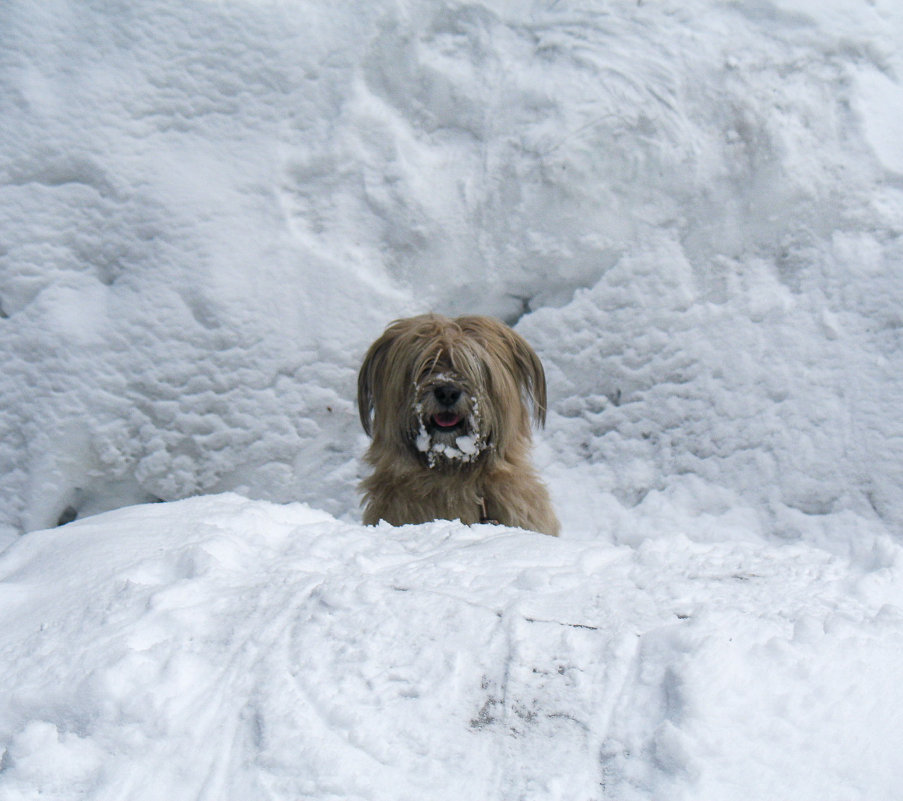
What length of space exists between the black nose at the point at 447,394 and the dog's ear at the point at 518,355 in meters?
0.31

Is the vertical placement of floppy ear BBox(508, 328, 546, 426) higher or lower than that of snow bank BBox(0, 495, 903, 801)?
lower

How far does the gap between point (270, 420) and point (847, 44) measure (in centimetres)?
410

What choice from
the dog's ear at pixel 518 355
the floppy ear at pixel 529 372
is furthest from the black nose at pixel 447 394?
the floppy ear at pixel 529 372

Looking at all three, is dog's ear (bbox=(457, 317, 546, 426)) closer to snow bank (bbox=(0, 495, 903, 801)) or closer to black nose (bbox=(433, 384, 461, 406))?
black nose (bbox=(433, 384, 461, 406))

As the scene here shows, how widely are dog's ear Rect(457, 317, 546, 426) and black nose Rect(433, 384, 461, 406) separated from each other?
1.02ft

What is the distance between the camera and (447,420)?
408 cm

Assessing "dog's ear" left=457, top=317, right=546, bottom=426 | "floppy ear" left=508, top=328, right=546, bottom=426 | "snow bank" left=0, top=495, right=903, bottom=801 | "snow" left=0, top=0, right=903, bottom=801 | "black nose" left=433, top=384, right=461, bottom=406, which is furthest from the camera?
"snow" left=0, top=0, right=903, bottom=801

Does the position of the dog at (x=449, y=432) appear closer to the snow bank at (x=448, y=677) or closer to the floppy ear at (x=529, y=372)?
the floppy ear at (x=529, y=372)

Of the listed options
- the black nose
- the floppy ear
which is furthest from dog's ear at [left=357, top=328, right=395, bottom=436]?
the floppy ear

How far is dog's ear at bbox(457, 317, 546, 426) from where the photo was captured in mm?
4262

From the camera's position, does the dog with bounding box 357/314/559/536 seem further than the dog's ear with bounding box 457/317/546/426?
No

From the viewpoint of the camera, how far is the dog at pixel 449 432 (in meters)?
4.06

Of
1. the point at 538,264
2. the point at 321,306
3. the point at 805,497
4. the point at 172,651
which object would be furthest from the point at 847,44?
the point at 172,651

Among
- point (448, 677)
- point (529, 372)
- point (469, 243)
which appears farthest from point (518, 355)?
point (448, 677)
